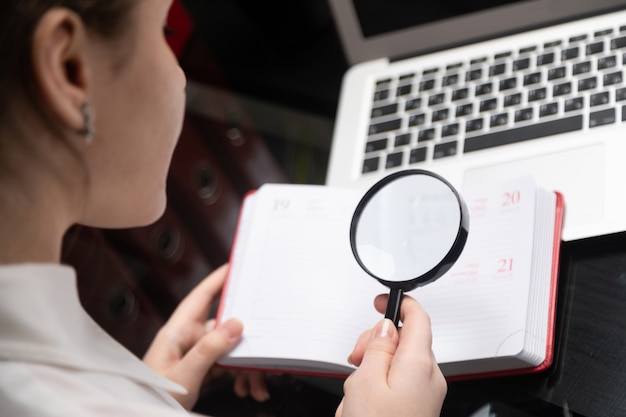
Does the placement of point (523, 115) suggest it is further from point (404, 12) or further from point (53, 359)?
point (53, 359)

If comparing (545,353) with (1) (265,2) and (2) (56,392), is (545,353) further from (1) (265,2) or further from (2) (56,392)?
(1) (265,2)

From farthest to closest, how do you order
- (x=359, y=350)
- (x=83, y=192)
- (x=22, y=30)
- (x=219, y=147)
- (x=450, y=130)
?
(x=219, y=147) → (x=450, y=130) → (x=359, y=350) → (x=83, y=192) → (x=22, y=30)

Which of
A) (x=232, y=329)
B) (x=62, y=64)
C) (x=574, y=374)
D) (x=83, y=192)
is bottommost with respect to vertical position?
(x=574, y=374)

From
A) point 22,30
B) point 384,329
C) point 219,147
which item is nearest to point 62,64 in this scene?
point 22,30

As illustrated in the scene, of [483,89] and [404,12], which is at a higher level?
[404,12]

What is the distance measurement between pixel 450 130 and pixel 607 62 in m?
0.21

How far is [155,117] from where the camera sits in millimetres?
714

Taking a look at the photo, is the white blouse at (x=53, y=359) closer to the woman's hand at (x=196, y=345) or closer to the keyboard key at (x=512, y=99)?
the woman's hand at (x=196, y=345)

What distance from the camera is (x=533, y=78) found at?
3.26 feet

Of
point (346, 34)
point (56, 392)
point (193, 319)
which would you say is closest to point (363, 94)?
point (346, 34)

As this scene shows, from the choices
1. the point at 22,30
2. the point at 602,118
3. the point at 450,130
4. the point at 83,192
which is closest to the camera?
the point at 22,30

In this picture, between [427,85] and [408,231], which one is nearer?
[408,231]

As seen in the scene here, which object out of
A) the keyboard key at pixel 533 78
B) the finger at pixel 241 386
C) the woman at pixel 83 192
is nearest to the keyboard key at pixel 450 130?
the keyboard key at pixel 533 78

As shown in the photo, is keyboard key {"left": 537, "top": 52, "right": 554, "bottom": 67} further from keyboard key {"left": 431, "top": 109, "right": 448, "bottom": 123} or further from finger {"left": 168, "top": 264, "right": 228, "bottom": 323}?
finger {"left": 168, "top": 264, "right": 228, "bottom": 323}
